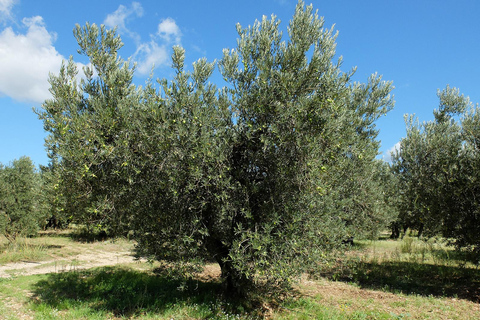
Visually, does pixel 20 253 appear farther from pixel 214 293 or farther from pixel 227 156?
pixel 227 156

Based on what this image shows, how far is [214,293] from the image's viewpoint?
10203 millimetres

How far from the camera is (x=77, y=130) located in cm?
780

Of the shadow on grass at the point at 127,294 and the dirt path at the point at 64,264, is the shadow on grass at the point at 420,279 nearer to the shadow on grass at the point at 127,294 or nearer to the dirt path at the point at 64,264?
the shadow on grass at the point at 127,294

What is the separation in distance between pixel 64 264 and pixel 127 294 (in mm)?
8412

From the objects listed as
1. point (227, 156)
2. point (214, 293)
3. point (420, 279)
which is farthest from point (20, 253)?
point (420, 279)

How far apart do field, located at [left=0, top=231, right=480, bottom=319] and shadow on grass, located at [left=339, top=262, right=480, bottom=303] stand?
0.04 metres

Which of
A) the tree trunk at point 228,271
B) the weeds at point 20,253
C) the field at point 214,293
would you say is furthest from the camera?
the weeds at point 20,253

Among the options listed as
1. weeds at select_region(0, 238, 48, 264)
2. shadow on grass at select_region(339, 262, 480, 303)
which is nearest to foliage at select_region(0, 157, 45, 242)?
weeds at select_region(0, 238, 48, 264)

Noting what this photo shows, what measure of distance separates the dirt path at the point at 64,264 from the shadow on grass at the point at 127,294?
1.75 meters

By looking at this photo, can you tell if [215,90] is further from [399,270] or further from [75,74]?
[399,270]

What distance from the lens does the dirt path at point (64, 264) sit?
1458cm

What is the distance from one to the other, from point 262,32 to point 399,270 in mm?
14840

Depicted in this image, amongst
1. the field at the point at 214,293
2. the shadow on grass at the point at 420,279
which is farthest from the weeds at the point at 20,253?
the shadow on grass at the point at 420,279

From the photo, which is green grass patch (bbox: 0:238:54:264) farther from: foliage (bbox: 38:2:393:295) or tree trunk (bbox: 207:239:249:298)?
tree trunk (bbox: 207:239:249:298)
